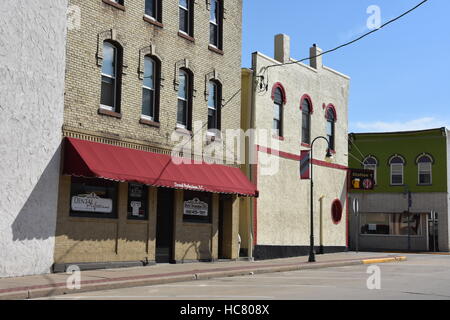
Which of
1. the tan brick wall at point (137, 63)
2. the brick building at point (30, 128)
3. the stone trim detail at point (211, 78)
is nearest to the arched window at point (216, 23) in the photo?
the tan brick wall at point (137, 63)

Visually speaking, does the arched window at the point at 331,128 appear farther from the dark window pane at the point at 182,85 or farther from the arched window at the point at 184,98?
the dark window pane at the point at 182,85

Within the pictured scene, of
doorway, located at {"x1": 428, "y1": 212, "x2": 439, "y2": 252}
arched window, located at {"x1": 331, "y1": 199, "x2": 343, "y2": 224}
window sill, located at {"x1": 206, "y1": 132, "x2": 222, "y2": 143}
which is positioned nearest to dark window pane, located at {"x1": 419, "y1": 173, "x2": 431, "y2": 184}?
doorway, located at {"x1": 428, "y1": 212, "x2": 439, "y2": 252}

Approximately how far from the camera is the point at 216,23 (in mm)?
24547

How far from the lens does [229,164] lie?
80.3 ft

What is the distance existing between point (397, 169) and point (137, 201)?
28.9 metres

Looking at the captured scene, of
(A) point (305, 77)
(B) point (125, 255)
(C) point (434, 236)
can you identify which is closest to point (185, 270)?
(B) point (125, 255)

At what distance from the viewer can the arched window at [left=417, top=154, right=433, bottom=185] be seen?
142 feet

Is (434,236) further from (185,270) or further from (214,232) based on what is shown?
(185,270)

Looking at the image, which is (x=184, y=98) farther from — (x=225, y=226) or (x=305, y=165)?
(x=305, y=165)

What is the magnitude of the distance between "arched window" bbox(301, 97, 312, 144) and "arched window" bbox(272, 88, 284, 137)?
2136 mm

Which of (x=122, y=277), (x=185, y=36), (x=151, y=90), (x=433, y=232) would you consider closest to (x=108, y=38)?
(x=151, y=90)

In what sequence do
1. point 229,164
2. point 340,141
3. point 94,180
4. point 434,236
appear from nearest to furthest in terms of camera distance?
point 94,180 < point 229,164 < point 340,141 < point 434,236

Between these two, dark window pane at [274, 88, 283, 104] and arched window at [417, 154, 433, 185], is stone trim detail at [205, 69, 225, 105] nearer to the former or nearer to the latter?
dark window pane at [274, 88, 283, 104]

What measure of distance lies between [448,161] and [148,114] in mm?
28511
